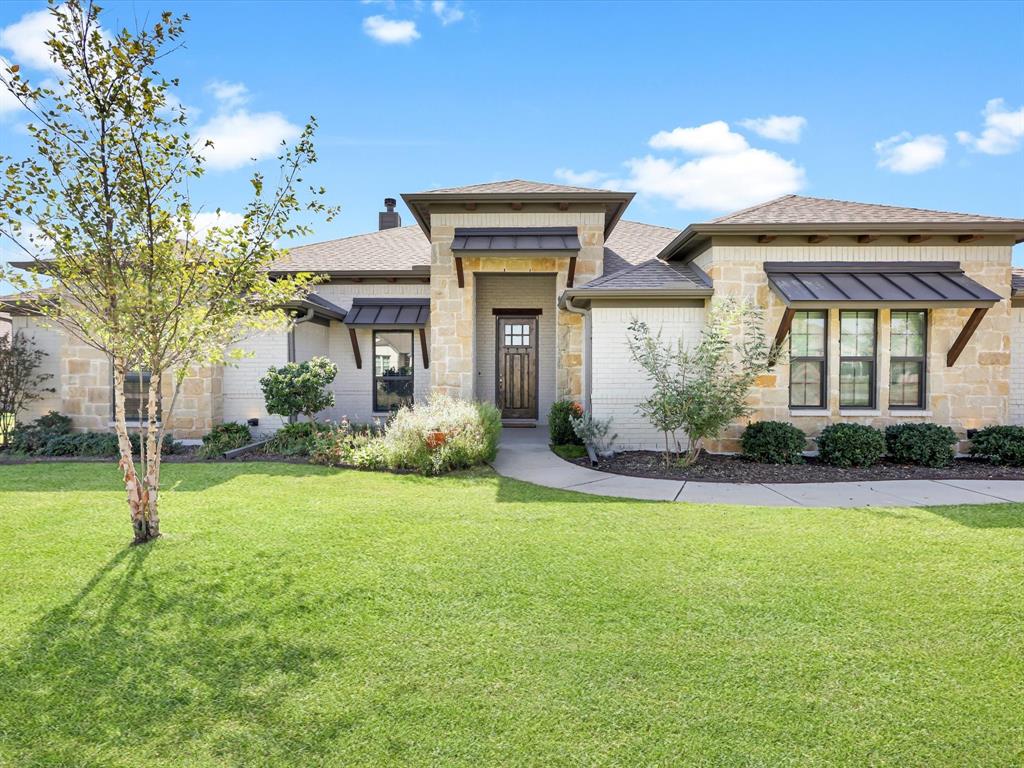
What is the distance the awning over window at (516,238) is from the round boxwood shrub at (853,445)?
574 centimetres

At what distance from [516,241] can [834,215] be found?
589cm

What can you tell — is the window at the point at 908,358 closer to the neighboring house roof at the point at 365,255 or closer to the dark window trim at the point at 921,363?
the dark window trim at the point at 921,363

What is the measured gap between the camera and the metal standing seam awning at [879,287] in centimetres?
873

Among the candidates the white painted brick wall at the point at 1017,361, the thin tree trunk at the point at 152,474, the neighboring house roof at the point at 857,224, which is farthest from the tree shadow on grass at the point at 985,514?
the thin tree trunk at the point at 152,474

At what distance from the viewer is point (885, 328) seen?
9633 mm

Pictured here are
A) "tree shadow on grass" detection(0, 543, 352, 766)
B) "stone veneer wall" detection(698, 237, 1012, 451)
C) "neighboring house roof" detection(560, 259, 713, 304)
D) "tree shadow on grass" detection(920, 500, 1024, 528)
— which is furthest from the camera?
"stone veneer wall" detection(698, 237, 1012, 451)

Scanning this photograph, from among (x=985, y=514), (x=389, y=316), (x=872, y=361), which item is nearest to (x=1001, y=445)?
(x=872, y=361)

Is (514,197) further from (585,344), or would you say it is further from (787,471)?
(787,471)

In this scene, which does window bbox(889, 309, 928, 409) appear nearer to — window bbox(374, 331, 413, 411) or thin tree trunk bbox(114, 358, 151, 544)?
window bbox(374, 331, 413, 411)

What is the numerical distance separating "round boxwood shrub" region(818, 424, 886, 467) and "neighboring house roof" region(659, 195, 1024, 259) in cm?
338

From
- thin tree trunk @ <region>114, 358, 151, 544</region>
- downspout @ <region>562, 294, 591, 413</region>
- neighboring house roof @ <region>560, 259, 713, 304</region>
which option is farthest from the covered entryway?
thin tree trunk @ <region>114, 358, 151, 544</region>

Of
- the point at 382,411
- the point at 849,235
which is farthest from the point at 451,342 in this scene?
the point at 849,235

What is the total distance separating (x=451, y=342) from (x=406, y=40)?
569 cm

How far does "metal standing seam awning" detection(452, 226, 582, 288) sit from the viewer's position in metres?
11.0
